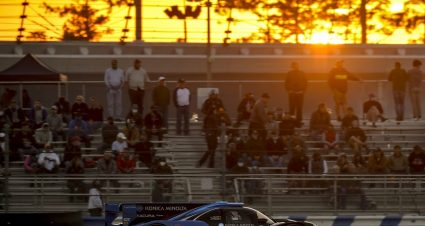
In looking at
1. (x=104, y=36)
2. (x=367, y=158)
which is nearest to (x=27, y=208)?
(x=367, y=158)

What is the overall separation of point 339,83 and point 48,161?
27.4 ft

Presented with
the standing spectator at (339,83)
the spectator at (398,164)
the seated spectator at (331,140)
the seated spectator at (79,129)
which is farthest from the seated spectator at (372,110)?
the seated spectator at (79,129)

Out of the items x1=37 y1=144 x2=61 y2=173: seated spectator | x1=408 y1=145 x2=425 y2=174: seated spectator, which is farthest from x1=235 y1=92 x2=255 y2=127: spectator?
x1=37 y1=144 x2=61 y2=173: seated spectator

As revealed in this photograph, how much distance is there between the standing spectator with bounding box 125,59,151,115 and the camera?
30.3m

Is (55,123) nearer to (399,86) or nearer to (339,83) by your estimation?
(339,83)

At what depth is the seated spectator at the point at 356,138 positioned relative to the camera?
2845 centimetres

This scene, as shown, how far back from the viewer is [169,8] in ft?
120

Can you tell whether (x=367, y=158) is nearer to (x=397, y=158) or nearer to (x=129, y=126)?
(x=397, y=158)

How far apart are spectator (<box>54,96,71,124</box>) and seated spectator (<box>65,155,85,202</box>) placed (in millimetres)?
3087

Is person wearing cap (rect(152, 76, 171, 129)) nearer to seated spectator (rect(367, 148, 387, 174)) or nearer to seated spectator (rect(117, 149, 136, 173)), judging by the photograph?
seated spectator (rect(117, 149, 136, 173))

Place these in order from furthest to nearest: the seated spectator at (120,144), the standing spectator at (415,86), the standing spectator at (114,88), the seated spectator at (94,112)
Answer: the standing spectator at (415,86)
the standing spectator at (114,88)
the seated spectator at (94,112)
the seated spectator at (120,144)

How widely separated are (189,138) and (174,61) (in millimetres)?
6890

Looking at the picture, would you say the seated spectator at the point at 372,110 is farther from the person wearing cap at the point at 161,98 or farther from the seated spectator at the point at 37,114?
the seated spectator at the point at 37,114

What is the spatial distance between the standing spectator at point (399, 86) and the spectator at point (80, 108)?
765 cm
